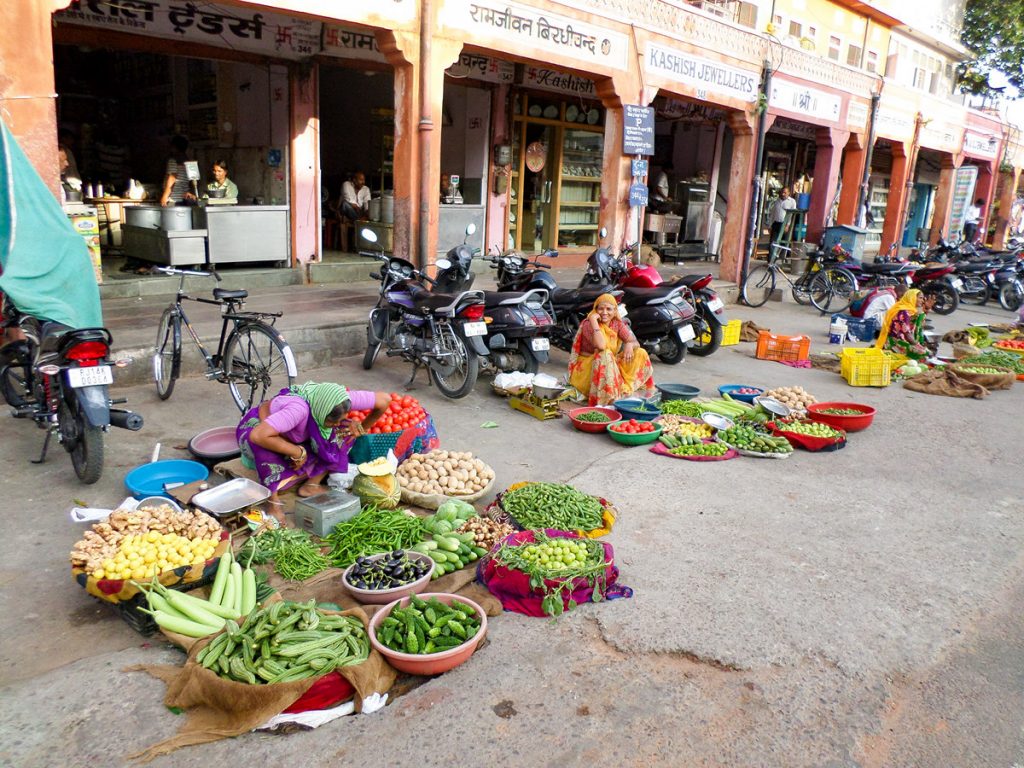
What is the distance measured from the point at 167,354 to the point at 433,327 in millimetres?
2322

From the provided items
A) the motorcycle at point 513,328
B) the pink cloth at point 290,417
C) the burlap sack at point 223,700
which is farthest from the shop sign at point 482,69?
the burlap sack at point 223,700

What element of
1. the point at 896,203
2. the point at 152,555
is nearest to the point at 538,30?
the point at 152,555

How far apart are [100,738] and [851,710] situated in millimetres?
2783

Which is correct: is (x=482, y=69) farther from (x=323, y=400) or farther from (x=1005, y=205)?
(x=1005, y=205)

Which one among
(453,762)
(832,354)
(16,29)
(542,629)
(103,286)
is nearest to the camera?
(453,762)

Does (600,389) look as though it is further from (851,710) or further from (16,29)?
(16,29)

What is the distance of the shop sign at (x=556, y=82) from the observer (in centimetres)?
1410

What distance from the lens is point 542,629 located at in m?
3.45

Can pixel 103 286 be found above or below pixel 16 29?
below

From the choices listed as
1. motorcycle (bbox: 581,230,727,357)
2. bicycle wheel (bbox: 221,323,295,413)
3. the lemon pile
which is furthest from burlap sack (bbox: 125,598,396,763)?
motorcycle (bbox: 581,230,727,357)

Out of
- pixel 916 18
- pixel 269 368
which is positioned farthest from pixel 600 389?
pixel 916 18

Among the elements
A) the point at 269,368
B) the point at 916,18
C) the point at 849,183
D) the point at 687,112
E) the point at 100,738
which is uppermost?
the point at 916,18

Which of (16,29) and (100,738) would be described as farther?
(16,29)

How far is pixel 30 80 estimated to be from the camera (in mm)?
6195
